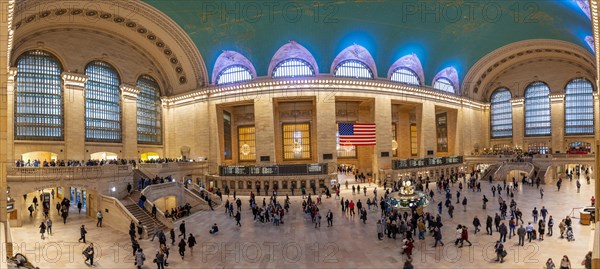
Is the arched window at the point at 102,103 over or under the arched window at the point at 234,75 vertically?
under

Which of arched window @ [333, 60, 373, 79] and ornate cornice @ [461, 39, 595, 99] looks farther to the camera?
ornate cornice @ [461, 39, 595, 99]

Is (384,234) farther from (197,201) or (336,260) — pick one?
(197,201)

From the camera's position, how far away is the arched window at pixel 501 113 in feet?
156

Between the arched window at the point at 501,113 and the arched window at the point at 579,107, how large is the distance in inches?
258

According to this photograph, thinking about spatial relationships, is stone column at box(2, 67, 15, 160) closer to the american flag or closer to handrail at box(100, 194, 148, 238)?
handrail at box(100, 194, 148, 238)

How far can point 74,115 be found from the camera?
27.3 meters

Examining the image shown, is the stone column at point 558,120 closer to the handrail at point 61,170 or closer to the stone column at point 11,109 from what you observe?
the handrail at point 61,170

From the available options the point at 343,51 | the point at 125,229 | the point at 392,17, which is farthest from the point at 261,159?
the point at 392,17

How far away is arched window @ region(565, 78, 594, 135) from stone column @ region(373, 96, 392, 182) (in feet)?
90.5

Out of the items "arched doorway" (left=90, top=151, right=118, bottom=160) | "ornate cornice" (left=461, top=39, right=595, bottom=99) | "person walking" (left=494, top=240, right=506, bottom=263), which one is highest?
"ornate cornice" (left=461, top=39, right=595, bottom=99)

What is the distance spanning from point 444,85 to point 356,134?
60.7 ft

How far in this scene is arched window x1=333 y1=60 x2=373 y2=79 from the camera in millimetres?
33312

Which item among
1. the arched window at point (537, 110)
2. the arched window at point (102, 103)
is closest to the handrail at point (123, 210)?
the arched window at point (102, 103)

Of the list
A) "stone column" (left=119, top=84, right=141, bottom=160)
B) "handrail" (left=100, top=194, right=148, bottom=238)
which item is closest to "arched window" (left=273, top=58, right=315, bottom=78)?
"stone column" (left=119, top=84, right=141, bottom=160)
